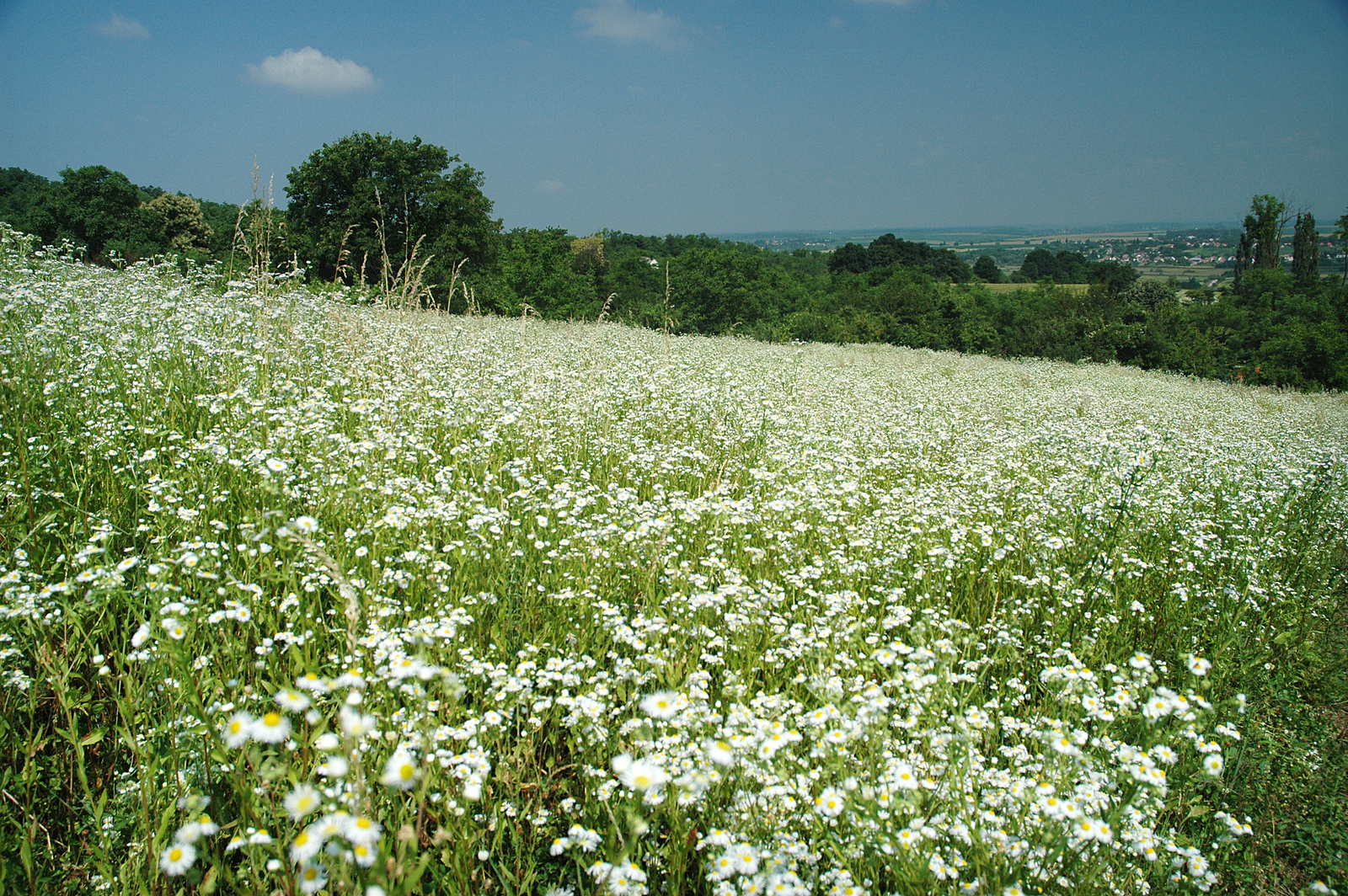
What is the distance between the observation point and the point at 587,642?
290 centimetres

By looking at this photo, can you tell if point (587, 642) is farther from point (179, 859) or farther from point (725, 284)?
point (725, 284)

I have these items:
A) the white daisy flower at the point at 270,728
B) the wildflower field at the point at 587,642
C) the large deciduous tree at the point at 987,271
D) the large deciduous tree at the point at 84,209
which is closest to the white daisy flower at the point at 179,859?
the wildflower field at the point at 587,642

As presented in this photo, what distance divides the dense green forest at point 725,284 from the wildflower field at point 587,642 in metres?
3.17

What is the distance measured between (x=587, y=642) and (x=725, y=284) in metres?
48.1

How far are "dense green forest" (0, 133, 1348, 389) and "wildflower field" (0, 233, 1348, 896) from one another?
3.17m

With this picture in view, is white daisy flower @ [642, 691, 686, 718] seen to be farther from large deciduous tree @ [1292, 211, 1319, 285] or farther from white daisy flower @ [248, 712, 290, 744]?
large deciduous tree @ [1292, 211, 1319, 285]

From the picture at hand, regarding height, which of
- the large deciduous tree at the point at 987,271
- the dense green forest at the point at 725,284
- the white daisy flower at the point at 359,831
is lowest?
the white daisy flower at the point at 359,831

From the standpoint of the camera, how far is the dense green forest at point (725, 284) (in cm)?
2641

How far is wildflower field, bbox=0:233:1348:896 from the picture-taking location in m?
1.81

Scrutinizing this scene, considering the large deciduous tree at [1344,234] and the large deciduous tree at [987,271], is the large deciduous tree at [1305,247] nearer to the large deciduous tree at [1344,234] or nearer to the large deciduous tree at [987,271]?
the large deciduous tree at [1344,234]

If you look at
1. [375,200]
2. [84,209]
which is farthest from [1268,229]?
[84,209]

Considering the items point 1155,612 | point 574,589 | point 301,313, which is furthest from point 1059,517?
point 301,313

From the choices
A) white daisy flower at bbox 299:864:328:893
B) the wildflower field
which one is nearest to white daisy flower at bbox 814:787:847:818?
the wildflower field

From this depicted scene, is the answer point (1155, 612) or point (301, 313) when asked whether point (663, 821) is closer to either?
point (1155, 612)
